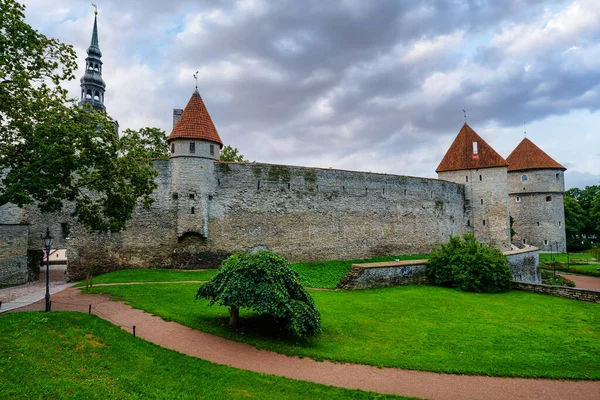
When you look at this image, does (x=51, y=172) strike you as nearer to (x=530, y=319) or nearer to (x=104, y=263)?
(x=104, y=263)

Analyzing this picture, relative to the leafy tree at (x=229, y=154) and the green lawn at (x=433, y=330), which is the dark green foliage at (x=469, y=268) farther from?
the leafy tree at (x=229, y=154)

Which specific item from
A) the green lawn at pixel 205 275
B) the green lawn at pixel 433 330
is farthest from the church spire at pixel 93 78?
the green lawn at pixel 433 330

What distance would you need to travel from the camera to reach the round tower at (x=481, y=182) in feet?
107

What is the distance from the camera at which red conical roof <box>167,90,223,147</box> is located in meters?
20.0

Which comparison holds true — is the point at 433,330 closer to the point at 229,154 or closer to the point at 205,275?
the point at 205,275

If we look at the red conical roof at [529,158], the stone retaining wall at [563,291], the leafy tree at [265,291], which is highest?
the red conical roof at [529,158]

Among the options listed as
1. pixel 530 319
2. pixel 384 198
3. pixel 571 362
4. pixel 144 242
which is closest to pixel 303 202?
pixel 384 198

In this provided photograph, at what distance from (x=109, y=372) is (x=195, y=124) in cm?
1572

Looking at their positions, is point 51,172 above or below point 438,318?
above

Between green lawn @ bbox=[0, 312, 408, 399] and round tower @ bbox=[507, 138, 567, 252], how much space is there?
147 feet

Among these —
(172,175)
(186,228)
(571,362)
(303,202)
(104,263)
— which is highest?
(172,175)

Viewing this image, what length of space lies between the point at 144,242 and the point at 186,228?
2.60m

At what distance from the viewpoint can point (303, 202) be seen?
23.8 metres

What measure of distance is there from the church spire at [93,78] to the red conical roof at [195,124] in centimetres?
2608
